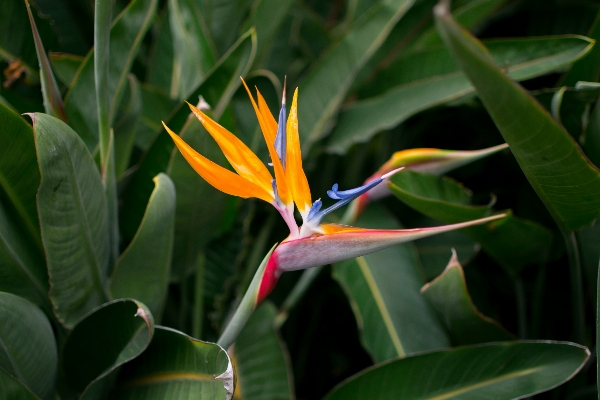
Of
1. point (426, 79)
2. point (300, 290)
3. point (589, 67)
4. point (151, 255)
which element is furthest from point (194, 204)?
point (589, 67)

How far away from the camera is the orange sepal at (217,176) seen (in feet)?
1.30

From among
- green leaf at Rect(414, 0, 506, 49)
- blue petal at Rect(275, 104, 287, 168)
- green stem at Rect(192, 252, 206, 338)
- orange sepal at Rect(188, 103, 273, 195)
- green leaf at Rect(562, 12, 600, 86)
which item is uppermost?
green leaf at Rect(414, 0, 506, 49)

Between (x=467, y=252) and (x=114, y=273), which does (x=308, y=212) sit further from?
(x=467, y=252)

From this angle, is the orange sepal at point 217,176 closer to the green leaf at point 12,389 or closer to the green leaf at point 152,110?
the green leaf at point 12,389

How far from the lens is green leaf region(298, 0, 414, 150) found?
0.83 meters

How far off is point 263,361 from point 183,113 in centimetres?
37

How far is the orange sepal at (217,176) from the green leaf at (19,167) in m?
0.16

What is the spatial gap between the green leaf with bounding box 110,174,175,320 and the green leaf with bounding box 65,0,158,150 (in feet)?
0.57

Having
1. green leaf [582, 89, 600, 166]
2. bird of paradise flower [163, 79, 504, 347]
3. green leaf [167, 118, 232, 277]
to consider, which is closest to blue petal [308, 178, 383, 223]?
bird of paradise flower [163, 79, 504, 347]

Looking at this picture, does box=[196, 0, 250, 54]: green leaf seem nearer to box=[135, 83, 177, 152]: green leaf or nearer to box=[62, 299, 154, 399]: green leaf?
box=[135, 83, 177, 152]: green leaf

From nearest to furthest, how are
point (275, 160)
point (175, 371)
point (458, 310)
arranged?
point (275, 160) → point (175, 371) → point (458, 310)

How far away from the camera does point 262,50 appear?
0.85 m

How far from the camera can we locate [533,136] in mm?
434

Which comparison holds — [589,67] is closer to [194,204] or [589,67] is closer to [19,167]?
[194,204]
